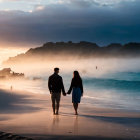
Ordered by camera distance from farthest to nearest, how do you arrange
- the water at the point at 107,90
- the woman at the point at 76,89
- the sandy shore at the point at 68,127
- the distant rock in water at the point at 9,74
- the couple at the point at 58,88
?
the distant rock in water at the point at 9,74, the water at the point at 107,90, the woman at the point at 76,89, the couple at the point at 58,88, the sandy shore at the point at 68,127

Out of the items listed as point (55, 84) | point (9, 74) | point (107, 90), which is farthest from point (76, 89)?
point (9, 74)

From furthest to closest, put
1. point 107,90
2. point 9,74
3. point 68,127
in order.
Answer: point 9,74 → point 107,90 → point 68,127

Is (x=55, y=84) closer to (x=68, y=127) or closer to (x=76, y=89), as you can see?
(x=76, y=89)

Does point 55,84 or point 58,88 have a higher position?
point 55,84

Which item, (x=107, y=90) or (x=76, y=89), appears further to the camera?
(x=107, y=90)

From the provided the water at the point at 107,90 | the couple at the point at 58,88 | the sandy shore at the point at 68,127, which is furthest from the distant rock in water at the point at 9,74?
the sandy shore at the point at 68,127

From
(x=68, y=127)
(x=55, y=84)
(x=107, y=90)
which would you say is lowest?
(x=68, y=127)

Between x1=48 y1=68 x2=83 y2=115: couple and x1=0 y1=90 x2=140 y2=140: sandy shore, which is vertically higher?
x1=48 y1=68 x2=83 y2=115: couple

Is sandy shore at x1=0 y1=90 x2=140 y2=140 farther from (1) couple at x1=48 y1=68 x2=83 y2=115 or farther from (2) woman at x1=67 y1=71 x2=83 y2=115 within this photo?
(2) woman at x1=67 y1=71 x2=83 y2=115

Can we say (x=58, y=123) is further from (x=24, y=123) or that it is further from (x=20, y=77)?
(x=20, y=77)

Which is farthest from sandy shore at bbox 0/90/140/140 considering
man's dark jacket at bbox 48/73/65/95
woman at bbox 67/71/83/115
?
woman at bbox 67/71/83/115

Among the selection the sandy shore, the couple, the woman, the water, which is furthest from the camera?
the water

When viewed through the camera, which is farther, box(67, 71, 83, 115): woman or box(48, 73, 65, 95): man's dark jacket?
box(67, 71, 83, 115): woman

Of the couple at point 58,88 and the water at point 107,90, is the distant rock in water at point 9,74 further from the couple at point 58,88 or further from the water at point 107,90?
the couple at point 58,88
